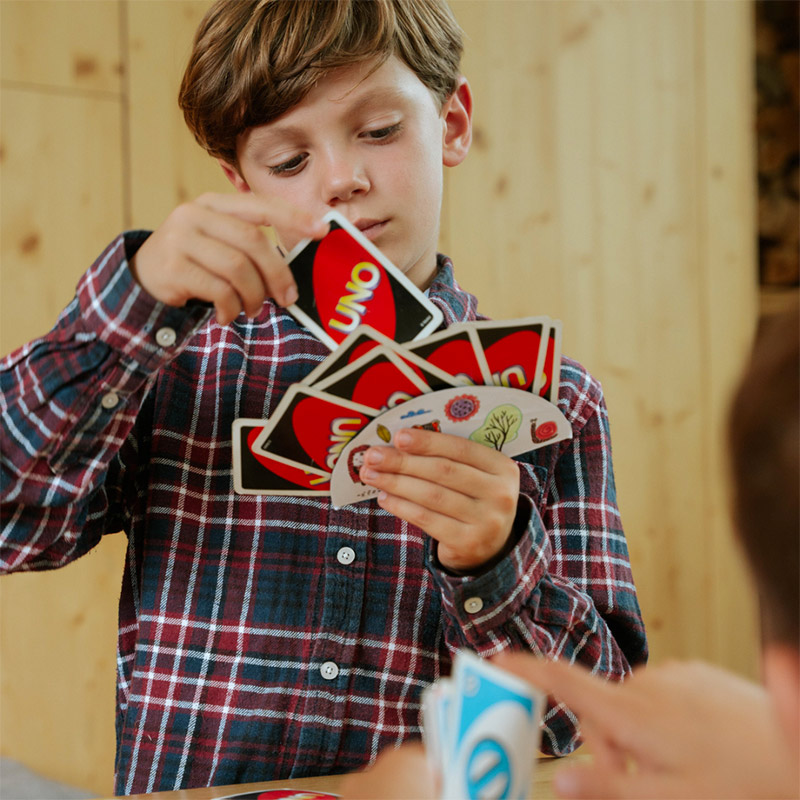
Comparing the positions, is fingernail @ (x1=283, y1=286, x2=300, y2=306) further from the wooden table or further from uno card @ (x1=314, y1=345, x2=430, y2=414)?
the wooden table

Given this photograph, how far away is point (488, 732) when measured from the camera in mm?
511

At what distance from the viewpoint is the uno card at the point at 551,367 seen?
35.7 inches

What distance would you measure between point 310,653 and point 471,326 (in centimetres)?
49

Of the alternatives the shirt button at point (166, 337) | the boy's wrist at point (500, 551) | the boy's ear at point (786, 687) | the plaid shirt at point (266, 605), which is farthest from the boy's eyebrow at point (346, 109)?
the boy's ear at point (786, 687)

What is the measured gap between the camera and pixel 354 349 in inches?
34.7

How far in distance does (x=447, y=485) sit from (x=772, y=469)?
0.46 metres

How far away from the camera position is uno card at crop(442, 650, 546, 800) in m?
0.51

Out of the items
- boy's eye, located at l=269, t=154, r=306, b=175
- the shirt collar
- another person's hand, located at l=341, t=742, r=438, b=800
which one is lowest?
another person's hand, located at l=341, t=742, r=438, b=800

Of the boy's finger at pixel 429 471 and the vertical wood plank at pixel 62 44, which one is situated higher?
the vertical wood plank at pixel 62 44

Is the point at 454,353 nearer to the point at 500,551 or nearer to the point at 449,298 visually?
the point at 500,551

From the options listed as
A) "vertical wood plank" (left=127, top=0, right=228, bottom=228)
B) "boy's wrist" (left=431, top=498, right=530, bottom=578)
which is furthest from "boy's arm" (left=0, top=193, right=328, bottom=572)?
"vertical wood plank" (left=127, top=0, right=228, bottom=228)

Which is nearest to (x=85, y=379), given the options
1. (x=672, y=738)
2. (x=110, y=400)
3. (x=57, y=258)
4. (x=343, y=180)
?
(x=110, y=400)

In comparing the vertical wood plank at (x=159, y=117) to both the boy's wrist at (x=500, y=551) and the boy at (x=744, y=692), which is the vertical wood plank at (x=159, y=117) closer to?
the boy's wrist at (x=500, y=551)

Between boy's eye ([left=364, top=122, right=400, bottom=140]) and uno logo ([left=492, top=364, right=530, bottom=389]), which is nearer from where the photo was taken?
uno logo ([left=492, top=364, right=530, bottom=389])
